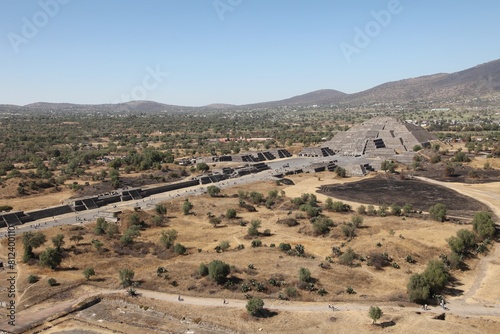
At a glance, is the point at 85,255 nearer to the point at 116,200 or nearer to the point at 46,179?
the point at 116,200

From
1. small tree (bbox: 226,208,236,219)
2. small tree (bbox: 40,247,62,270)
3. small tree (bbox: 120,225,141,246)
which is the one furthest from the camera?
small tree (bbox: 226,208,236,219)

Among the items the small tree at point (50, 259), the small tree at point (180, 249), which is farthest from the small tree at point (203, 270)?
the small tree at point (50, 259)

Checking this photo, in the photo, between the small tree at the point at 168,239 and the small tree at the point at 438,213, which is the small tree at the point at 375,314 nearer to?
the small tree at the point at 168,239

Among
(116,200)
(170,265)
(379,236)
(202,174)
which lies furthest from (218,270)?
(202,174)

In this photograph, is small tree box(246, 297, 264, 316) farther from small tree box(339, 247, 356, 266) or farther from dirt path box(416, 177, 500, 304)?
dirt path box(416, 177, 500, 304)

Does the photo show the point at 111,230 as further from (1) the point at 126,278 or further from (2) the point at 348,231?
Result: (2) the point at 348,231

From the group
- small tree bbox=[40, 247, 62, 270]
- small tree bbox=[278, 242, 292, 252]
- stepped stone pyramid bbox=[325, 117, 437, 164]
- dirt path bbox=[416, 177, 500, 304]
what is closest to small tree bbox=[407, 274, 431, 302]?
dirt path bbox=[416, 177, 500, 304]
